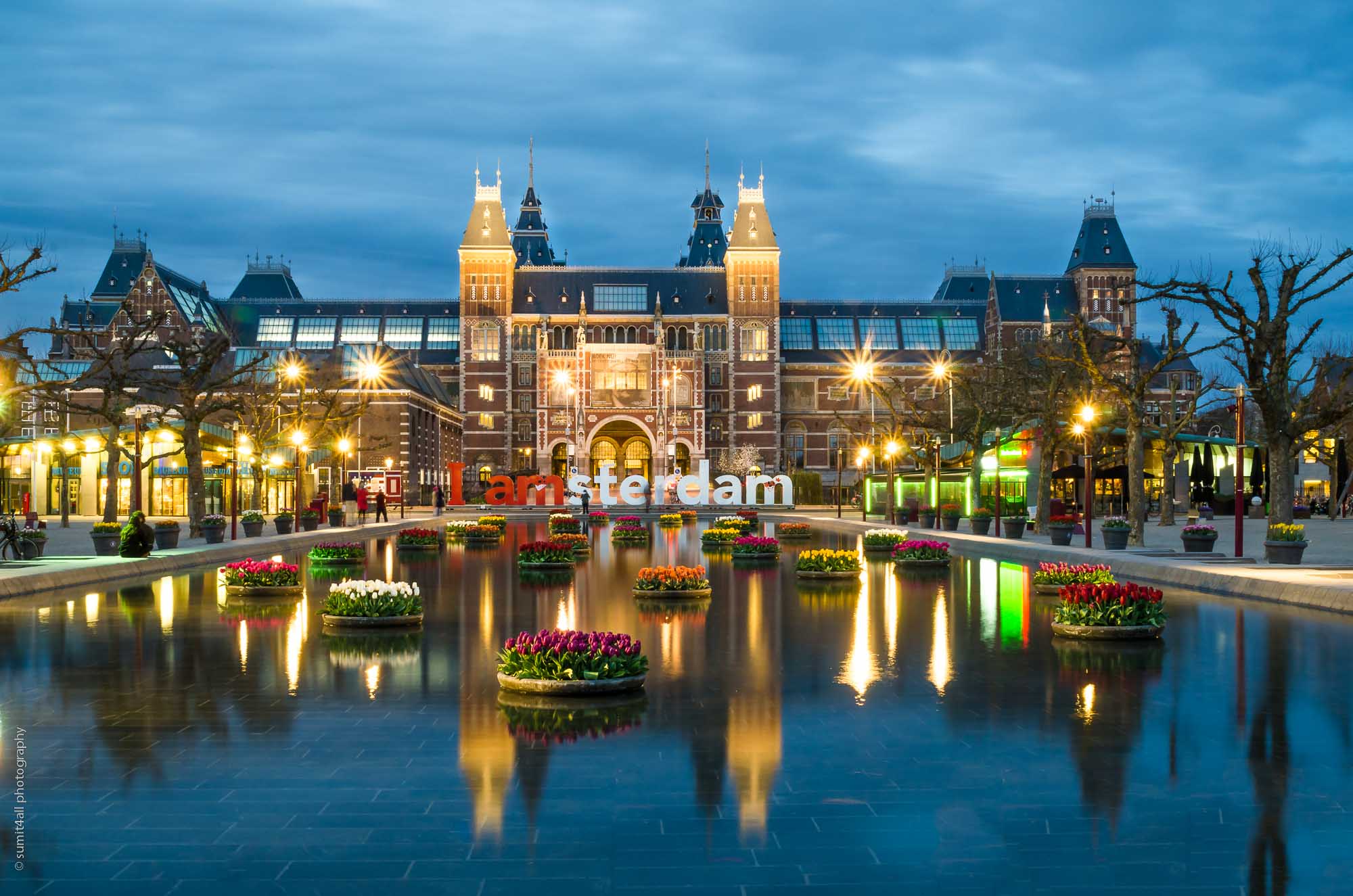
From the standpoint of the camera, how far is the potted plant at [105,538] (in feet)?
92.4

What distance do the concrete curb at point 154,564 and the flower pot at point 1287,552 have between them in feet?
73.1

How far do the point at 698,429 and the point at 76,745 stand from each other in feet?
312

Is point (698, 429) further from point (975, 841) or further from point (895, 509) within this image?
point (975, 841)

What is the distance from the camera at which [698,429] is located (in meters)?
103

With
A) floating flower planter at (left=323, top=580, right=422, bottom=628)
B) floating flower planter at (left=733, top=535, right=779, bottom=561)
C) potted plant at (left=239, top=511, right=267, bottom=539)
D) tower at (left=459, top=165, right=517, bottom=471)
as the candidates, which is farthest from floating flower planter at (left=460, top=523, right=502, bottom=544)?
tower at (left=459, top=165, right=517, bottom=471)

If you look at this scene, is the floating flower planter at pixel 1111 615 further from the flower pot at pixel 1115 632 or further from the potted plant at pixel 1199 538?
the potted plant at pixel 1199 538

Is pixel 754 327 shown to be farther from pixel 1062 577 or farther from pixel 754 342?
pixel 1062 577

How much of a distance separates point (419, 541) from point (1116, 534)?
58.5 feet

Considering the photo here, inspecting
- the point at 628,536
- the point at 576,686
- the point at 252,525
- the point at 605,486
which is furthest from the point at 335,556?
the point at 605,486

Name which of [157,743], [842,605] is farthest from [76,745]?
[842,605]

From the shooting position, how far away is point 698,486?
72.1 meters

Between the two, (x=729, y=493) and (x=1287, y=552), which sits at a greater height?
(x=729, y=493)

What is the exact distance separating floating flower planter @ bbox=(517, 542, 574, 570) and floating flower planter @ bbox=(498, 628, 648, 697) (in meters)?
14.0

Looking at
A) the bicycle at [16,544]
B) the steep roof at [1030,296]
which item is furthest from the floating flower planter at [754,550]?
the steep roof at [1030,296]
